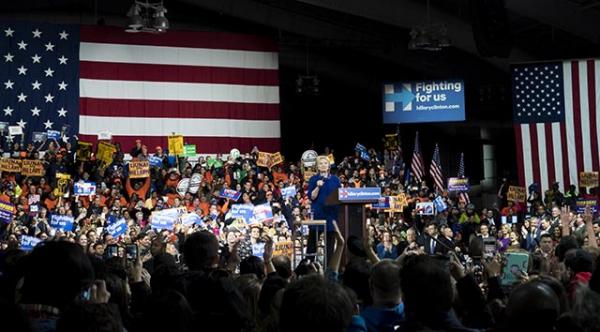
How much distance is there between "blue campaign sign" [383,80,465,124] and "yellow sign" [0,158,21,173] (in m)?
11.2

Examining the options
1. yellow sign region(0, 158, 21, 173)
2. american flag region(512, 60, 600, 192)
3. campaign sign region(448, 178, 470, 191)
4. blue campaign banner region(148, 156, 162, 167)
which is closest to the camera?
yellow sign region(0, 158, 21, 173)

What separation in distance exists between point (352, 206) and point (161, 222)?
368 inches

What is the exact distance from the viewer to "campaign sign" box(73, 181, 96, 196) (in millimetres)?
22219

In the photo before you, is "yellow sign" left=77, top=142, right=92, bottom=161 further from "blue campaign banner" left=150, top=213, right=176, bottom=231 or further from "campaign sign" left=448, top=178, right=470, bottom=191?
"campaign sign" left=448, top=178, right=470, bottom=191

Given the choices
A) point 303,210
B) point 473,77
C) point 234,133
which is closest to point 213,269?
point 303,210

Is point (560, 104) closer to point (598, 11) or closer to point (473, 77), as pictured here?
point (598, 11)

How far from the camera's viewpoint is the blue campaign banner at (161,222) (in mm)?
19688

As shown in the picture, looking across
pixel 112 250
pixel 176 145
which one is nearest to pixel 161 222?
pixel 176 145

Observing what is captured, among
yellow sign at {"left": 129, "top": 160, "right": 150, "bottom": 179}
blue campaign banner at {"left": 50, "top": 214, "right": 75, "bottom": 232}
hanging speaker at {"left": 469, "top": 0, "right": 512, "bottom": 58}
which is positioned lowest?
blue campaign banner at {"left": 50, "top": 214, "right": 75, "bottom": 232}

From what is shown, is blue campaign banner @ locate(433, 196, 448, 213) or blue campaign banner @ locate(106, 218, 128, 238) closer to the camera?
blue campaign banner @ locate(106, 218, 128, 238)

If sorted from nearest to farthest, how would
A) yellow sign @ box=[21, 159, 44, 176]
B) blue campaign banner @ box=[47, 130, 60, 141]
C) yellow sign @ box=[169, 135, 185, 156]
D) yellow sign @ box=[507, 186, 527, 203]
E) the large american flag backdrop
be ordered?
yellow sign @ box=[21, 159, 44, 176], yellow sign @ box=[507, 186, 527, 203], blue campaign banner @ box=[47, 130, 60, 141], yellow sign @ box=[169, 135, 185, 156], the large american flag backdrop

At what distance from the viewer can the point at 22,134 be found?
2525cm

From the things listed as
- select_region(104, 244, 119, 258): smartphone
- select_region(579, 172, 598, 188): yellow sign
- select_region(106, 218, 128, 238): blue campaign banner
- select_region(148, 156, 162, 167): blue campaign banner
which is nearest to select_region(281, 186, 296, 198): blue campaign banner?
select_region(148, 156, 162, 167): blue campaign banner

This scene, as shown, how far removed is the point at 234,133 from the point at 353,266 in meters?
24.1
